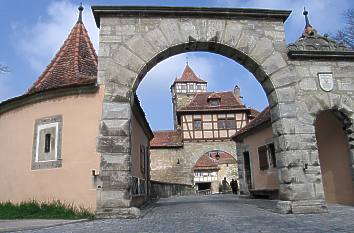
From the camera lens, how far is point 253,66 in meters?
8.19

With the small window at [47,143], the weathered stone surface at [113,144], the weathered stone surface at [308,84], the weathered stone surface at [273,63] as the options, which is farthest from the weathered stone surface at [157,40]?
the weathered stone surface at [308,84]

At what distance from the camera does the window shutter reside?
13206 millimetres

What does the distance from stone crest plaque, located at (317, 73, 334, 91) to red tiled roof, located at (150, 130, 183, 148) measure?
23.1 m

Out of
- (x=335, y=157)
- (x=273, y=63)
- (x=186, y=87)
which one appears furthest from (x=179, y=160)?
(x=273, y=63)

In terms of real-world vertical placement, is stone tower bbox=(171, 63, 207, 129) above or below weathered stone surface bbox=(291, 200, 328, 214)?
above

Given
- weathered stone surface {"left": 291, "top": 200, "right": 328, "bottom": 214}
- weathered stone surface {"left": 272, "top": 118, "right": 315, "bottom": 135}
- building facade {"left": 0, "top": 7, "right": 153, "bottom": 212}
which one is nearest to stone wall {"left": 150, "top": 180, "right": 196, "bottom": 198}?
building facade {"left": 0, "top": 7, "right": 153, "bottom": 212}

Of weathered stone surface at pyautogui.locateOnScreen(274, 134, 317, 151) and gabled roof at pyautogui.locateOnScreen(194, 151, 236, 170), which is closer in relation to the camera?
weathered stone surface at pyautogui.locateOnScreen(274, 134, 317, 151)

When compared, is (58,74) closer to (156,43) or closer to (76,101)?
(76,101)

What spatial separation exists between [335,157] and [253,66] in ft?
11.5

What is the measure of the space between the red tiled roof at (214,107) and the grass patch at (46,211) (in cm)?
2332

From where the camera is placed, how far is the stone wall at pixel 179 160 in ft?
98.1

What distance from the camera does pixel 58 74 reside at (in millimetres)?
9062

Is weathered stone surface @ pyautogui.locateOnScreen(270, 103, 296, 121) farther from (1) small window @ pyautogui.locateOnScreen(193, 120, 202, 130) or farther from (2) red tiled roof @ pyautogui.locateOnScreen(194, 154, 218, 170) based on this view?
(2) red tiled roof @ pyautogui.locateOnScreen(194, 154, 218, 170)

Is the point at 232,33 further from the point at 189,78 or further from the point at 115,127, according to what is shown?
the point at 189,78
